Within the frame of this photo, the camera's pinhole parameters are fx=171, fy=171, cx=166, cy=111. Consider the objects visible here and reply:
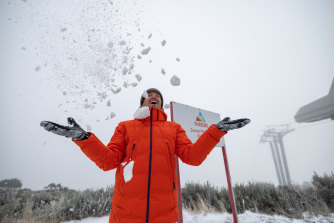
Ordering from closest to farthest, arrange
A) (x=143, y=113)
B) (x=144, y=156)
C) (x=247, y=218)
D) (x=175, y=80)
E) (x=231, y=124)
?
(x=144, y=156)
(x=231, y=124)
(x=143, y=113)
(x=175, y=80)
(x=247, y=218)

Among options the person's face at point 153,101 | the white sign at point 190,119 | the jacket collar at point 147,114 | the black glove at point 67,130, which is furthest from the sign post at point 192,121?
the black glove at point 67,130

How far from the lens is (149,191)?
1.43m

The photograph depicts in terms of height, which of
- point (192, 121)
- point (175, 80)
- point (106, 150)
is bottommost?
point (106, 150)

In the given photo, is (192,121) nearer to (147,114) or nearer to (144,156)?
(147,114)

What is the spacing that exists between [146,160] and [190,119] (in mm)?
2415

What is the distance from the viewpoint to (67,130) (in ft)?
4.78

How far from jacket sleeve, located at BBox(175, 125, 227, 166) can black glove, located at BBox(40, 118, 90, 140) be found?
0.99m

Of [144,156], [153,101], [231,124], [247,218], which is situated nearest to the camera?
[144,156]

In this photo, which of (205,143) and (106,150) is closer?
(106,150)

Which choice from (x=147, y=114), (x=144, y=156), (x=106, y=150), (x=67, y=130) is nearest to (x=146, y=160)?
(x=144, y=156)

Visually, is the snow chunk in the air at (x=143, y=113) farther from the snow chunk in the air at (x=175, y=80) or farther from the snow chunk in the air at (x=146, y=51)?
the snow chunk in the air at (x=146, y=51)

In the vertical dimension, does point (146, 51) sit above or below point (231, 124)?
above

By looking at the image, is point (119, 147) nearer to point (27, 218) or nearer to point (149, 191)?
point (149, 191)

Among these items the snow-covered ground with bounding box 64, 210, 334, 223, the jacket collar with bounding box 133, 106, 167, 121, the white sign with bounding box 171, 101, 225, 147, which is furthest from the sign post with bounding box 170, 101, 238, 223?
the jacket collar with bounding box 133, 106, 167, 121
